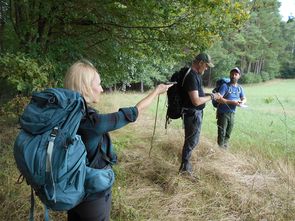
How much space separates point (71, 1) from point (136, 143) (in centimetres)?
288

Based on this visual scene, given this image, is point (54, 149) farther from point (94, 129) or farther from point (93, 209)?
point (93, 209)

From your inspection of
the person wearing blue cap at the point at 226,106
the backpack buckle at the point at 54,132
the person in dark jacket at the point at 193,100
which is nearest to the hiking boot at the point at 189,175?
the person in dark jacket at the point at 193,100

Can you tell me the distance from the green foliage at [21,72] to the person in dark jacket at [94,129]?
8.46 feet

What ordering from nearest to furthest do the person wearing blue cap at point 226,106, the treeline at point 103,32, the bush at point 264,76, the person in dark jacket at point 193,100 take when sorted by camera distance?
the person in dark jacket at point 193,100 → the treeline at point 103,32 → the person wearing blue cap at point 226,106 → the bush at point 264,76

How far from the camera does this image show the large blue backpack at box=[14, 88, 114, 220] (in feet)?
6.00

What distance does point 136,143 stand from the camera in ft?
20.6

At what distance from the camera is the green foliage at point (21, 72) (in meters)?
4.45

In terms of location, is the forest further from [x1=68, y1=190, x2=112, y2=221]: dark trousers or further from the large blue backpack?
the large blue backpack

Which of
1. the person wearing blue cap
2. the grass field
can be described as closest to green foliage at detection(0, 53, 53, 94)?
the grass field

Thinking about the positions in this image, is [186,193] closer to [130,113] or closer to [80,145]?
[130,113]

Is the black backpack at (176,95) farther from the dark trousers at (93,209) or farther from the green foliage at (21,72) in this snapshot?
the dark trousers at (93,209)

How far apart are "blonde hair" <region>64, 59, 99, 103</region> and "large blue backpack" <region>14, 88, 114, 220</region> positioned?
0.60 feet

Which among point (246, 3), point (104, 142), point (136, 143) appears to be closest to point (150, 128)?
point (136, 143)

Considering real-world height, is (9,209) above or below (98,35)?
below
